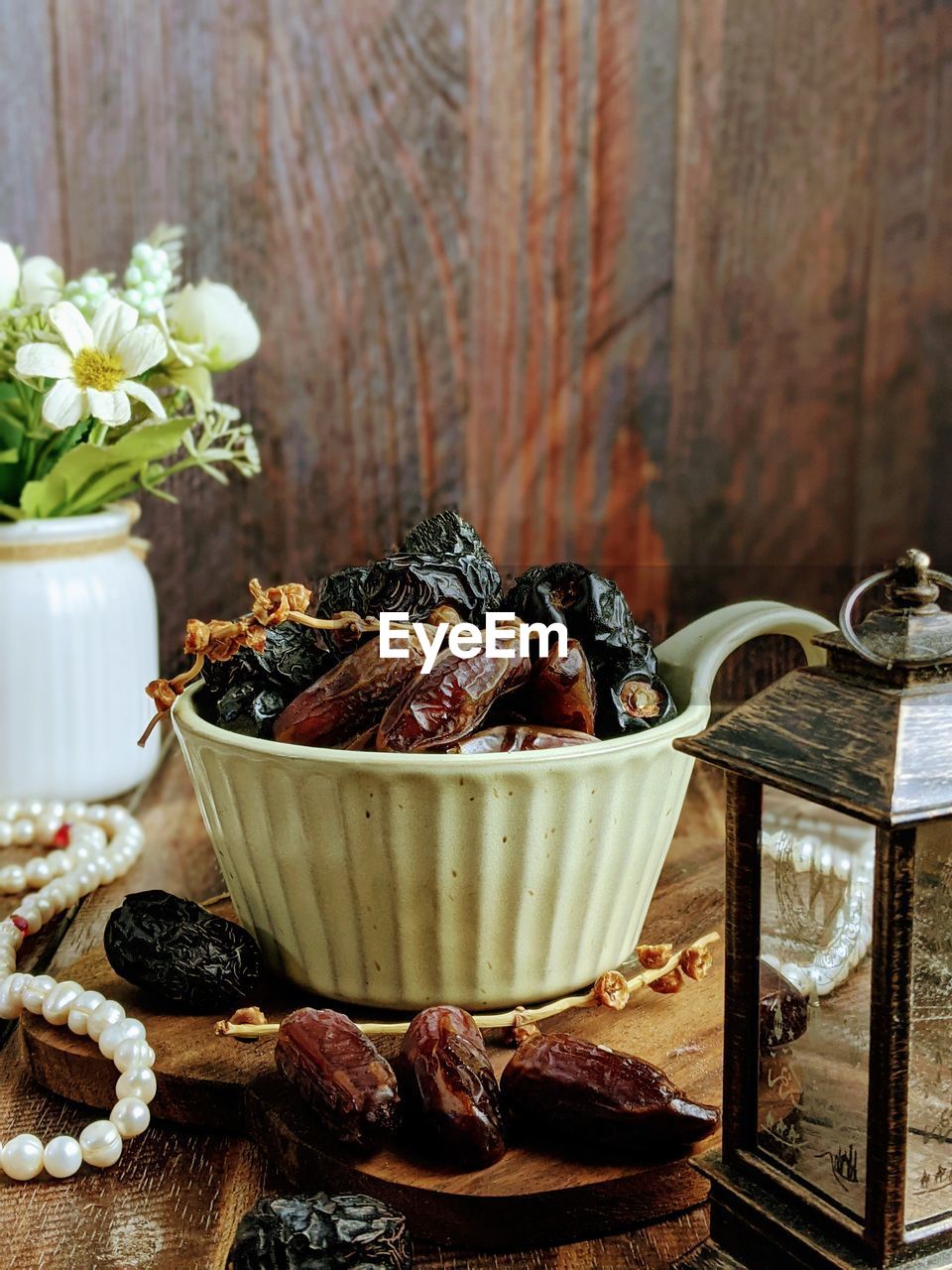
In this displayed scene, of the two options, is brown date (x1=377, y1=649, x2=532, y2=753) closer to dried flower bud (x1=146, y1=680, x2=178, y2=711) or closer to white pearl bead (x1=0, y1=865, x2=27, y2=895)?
dried flower bud (x1=146, y1=680, x2=178, y2=711)

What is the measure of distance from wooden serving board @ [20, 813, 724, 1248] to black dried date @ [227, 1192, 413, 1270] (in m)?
0.04

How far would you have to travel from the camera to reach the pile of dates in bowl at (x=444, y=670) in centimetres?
56

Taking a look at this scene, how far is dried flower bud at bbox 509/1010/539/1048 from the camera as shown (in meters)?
0.57

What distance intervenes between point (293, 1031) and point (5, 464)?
62cm

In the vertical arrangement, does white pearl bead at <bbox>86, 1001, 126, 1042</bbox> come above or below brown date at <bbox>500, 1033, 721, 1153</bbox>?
below

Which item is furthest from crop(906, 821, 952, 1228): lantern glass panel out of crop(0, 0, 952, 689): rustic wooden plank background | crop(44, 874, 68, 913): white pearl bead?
crop(0, 0, 952, 689): rustic wooden plank background

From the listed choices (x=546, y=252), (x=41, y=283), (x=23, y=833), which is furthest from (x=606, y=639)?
(x=546, y=252)

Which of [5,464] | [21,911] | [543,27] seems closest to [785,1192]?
[21,911]

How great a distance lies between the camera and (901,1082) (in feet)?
1.27

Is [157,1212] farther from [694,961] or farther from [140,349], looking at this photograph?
[140,349]

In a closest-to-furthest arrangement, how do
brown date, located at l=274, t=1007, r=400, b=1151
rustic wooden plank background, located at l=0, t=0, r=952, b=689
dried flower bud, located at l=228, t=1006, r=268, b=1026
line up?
brown date, located at l=274, t=1007, r=400, b=1151
dried flower bud, located at l=228, t=1006, r=268, b=1026
rustic wooden plank background, located at l=0, t=0, r=952, b=689

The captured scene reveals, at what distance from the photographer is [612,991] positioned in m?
0.60

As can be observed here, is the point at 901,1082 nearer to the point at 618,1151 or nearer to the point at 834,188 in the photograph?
the point at 618,1151

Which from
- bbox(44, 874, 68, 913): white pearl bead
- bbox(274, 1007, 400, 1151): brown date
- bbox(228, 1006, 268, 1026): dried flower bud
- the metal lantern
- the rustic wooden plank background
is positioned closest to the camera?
the metal lantern
